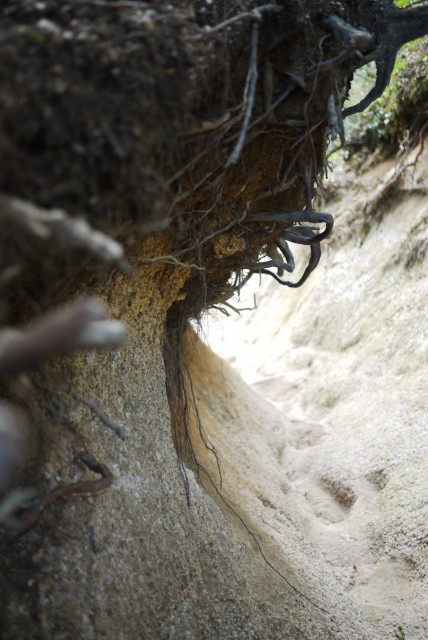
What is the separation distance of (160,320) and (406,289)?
13.5 feet

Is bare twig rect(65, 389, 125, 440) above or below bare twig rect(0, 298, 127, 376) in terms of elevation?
above

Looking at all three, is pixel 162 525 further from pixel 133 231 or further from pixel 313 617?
pixel 133 231

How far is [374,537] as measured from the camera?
4934mm

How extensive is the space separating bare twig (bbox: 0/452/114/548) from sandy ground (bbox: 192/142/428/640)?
6.41 ft

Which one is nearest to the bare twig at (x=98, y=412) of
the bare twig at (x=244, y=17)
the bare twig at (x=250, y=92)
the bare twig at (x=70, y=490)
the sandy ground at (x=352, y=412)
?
the bare twig at (x=70, y=490)

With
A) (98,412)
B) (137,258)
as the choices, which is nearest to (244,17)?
(137,258)

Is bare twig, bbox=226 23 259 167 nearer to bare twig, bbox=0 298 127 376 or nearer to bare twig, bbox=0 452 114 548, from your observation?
bare twig, bbox=0 298 127 376

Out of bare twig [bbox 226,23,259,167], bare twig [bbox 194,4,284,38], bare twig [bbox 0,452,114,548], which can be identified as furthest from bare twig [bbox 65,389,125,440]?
bare twig [bbox 194,4,284,38]

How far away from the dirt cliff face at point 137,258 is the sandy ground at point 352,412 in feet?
2.30

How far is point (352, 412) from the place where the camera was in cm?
661

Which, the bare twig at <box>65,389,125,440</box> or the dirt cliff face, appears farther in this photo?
the bare twig at <box>65,389,125,440</box>

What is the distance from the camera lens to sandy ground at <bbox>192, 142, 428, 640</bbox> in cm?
470

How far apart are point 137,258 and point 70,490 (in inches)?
44.8

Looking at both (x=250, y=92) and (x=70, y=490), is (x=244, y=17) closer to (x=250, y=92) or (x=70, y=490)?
(x=250, y=92)
